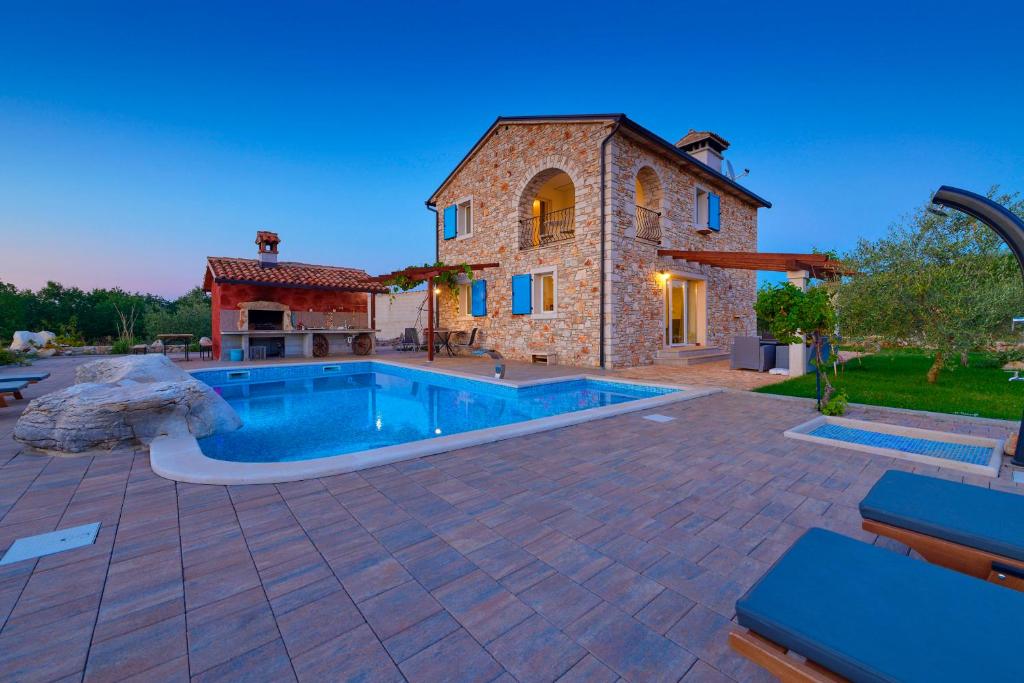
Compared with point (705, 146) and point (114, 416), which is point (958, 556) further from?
point (705, 146)

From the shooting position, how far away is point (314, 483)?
311 centimetres

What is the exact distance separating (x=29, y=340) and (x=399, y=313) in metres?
14.3

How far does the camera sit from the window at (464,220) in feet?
49.0

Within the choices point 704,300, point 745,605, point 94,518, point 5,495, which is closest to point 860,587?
point 745,605

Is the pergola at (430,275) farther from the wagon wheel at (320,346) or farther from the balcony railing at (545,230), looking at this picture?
the wagon wheel at (320,346)

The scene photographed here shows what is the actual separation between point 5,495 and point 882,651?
504 cm

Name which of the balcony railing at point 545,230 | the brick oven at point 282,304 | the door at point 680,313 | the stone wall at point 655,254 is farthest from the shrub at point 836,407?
the brick oven at point 282,304

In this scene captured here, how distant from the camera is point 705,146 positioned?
51.4 feet

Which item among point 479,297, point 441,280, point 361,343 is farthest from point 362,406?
point 361,343

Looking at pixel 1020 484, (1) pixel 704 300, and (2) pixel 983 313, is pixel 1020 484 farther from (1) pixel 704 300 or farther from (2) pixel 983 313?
(1) pixel 704 300

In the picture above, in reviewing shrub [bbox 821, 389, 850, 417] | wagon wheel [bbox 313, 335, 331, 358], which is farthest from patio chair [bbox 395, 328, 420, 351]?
shrub [bbox 821, 389, 850, 417]

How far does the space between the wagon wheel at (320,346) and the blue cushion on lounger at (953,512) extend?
1506cm

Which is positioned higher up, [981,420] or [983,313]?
[983,313]

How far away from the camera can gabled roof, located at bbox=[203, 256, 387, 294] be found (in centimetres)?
1281
